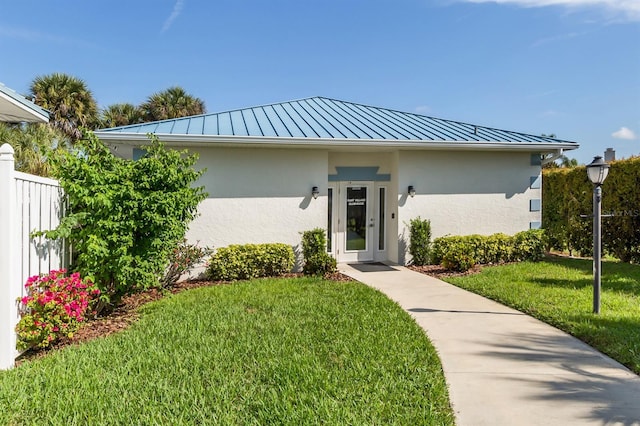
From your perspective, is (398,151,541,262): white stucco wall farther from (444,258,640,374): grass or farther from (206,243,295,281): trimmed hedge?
(206,243,295,281): trimmed hedge

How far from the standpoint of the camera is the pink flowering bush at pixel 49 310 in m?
4.51

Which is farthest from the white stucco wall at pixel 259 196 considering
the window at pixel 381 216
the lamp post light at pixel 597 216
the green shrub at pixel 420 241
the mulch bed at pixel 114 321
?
the lamp post light at pixel 597 216

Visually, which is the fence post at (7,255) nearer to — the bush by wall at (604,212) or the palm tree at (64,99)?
the bush by wall at (604,212)

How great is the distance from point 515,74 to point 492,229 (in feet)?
16.1

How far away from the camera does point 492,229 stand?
465 inches

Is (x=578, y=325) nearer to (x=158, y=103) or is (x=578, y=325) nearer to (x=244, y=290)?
(x=244, y=290)

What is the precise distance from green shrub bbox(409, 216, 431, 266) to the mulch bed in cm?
289

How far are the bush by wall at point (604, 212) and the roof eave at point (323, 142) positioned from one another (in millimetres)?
1754

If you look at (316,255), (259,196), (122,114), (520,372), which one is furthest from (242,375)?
(122,114)

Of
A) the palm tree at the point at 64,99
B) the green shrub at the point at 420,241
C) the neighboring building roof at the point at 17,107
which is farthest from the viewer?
the palm tree at the point at 64,99

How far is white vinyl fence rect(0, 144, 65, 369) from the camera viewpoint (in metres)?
4.22

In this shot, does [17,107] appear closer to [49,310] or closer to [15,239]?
[15,239]

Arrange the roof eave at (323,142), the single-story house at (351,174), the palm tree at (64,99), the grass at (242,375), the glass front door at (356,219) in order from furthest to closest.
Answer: the palm tree at (64,99) < the glass front door at (356,219) < the single-story house at (351,174) < the roof eave at (323,142) < the grass at (242,375)

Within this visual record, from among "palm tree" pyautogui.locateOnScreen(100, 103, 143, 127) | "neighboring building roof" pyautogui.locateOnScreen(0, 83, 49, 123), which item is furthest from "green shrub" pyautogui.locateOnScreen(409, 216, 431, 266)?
"palm tree" pyautogui.locateOnScreen(100, 103, 143, 127)
